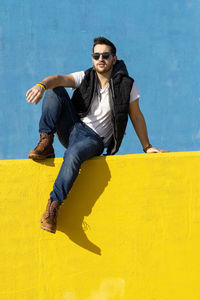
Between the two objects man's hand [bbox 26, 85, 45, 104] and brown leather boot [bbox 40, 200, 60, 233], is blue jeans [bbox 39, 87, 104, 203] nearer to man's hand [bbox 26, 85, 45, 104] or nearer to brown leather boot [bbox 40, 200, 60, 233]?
brown leather boot [bbox 40, 200, 60, 233]

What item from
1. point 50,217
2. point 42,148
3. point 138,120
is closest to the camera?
point 50,217

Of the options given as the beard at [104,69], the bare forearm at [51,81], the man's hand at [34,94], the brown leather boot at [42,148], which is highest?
the beard at [104,69]

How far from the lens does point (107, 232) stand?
291 cm

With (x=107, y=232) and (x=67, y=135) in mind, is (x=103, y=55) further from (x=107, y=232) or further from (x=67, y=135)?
(x=107, y=232)

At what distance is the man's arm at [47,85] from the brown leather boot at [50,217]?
0.66 m

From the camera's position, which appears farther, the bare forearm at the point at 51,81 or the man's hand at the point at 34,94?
the bare forearm at the point at 51,81

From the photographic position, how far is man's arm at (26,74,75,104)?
2756mm

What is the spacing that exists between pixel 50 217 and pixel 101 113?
0.84 metres

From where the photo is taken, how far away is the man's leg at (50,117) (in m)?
2.86

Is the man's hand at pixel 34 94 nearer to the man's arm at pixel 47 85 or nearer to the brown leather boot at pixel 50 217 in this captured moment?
the man's arm at pixel 47 85

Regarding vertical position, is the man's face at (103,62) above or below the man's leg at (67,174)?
above

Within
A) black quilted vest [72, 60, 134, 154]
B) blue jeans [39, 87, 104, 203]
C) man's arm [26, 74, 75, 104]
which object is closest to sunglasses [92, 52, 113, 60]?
black quilted vest [72, 60, 134, 154]

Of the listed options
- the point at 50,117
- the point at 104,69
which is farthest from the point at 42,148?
the point at 104,69

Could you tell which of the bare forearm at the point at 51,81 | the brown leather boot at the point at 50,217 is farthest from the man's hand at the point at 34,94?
the brown leather boot at the point at 50,217
